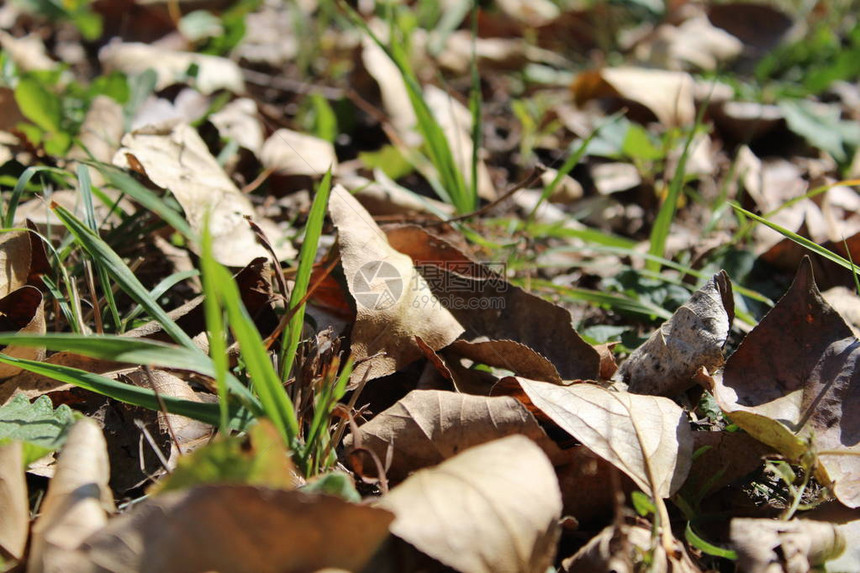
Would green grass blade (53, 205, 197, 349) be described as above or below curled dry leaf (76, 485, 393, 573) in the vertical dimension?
above

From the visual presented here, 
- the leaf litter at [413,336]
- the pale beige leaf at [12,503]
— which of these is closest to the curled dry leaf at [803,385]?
the leaf litter at [413,336]

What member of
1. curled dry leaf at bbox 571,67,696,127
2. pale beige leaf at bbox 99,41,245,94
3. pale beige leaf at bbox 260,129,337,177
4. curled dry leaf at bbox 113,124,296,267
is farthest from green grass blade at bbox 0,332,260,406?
curled dry leaf at bbox 571,67,696,127

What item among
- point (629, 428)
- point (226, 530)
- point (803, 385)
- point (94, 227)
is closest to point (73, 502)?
point (226, 530)

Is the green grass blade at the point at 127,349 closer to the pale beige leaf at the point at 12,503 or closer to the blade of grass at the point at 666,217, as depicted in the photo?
the pale beige leaf at the point at 12,503

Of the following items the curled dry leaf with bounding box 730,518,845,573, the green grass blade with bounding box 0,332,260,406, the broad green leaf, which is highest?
the green grass blade with bounding box 0,332,260,406

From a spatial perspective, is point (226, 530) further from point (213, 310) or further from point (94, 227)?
point (94, 227)

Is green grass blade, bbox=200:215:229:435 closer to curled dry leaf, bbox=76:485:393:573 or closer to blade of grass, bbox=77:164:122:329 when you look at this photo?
curled dry leaf, bbox=76:485:393:573

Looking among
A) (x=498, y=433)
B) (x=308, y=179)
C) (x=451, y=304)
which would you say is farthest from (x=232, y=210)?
(x=498, y=433)
